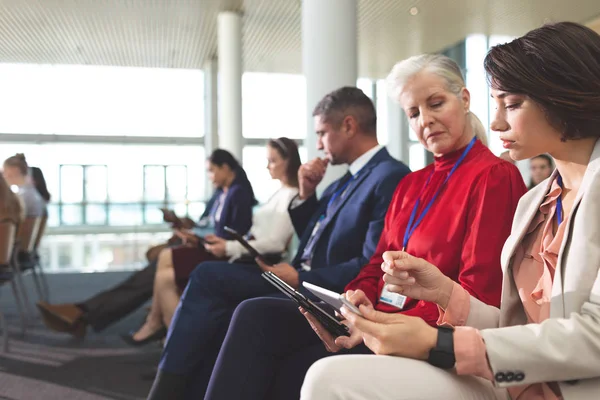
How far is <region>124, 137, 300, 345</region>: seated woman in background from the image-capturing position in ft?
10.7

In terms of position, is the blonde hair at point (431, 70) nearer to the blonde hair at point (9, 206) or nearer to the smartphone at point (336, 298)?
the smartphone at point (336, 298)

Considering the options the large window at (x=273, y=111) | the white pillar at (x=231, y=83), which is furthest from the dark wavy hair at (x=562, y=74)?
the large window at (x=273, y=111)

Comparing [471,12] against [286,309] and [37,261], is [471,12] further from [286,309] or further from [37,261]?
[286,309]

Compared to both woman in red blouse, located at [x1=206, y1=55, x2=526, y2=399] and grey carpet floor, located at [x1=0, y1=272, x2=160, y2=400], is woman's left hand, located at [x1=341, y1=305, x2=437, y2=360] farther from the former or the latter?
grey carpet floor, located at [x1=0, y1=272, x2=160, y2=400]

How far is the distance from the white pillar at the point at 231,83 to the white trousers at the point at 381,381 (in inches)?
332

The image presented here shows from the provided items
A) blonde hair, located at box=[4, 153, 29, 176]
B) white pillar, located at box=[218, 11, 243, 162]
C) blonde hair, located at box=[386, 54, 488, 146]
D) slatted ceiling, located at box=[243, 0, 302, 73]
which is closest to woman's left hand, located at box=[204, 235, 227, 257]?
blonde hair, located at box=[386, 54, 488, 146]

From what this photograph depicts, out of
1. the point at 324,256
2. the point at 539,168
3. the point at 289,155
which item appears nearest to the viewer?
the point at 324,256

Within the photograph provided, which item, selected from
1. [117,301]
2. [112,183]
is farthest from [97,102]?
[117,301]

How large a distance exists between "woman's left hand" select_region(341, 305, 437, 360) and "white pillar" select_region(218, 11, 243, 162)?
8406 mm

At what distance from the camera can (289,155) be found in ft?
12.1

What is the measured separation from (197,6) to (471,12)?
4.39 metres

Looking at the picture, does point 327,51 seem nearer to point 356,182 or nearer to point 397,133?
point 356,182

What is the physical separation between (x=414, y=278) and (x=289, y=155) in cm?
248

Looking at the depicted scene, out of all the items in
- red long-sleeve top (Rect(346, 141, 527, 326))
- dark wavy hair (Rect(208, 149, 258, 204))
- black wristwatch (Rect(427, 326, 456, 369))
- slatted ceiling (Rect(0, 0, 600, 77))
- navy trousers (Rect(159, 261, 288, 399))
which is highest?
slatted ceiling (Rect(0, 0, 600, 77))
